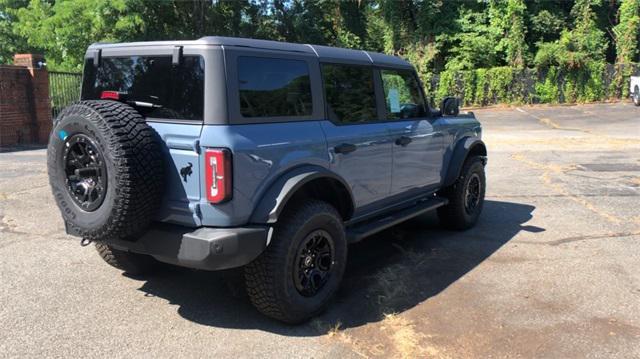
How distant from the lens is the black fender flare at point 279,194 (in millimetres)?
3627

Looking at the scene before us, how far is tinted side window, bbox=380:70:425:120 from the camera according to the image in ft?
16.9

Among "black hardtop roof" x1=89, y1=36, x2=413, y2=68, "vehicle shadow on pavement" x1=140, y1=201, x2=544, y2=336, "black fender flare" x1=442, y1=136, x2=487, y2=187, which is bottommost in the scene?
"vehicle shadow on pavement" x1=140, y1=201, x2=544, y2=336

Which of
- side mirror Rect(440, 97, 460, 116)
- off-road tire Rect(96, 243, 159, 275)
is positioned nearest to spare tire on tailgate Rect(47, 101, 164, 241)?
off-road tire Rect(96, 243, 159, 275)

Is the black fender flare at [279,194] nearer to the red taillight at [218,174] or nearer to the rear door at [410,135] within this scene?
the red taillight at [218,174]

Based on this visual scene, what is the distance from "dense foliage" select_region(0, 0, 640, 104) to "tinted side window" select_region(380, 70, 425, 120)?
19892mm

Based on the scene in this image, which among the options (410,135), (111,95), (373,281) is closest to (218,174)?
(111,95)

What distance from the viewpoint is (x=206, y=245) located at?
3424 mm

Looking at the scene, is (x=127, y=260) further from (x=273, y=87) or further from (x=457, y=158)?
(x=457, y=158)

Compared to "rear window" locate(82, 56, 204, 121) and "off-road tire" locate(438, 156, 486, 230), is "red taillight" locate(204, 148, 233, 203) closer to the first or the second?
"rear window" locate(82, 56, 204, 121)

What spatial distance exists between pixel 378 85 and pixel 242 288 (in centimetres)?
220

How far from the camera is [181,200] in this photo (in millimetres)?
3619

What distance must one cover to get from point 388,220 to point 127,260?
7.74 ft

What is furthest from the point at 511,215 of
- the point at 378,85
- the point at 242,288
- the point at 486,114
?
the point at 486,114

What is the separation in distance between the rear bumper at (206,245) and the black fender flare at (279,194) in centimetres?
9
